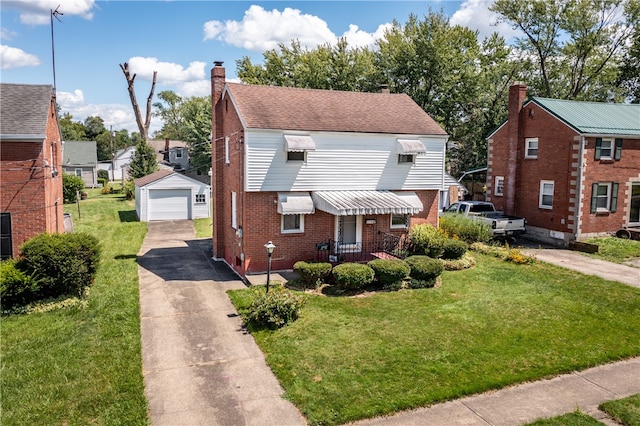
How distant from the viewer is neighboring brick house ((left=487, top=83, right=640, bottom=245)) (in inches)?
985

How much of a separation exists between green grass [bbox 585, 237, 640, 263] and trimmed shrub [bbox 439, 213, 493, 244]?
5.10 m

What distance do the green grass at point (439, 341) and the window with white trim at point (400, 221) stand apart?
397 centimetres

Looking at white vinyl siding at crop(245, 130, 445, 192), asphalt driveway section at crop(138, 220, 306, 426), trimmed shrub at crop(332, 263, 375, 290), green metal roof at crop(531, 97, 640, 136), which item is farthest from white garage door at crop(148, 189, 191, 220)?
green metal roof at crop(531, 97, 640, 136)

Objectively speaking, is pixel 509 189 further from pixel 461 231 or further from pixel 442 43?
pixel 442 43

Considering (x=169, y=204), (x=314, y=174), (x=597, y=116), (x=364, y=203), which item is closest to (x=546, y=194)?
(x=597, y=116)

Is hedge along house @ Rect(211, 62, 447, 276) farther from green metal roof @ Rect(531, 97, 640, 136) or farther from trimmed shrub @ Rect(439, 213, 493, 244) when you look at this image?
green metal roof @ Rect(531, 97, 640, 136)

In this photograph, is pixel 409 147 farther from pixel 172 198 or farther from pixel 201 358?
pixel 172 198

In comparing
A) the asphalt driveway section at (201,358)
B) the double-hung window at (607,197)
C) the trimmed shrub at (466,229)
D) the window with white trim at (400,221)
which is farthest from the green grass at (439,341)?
the double-hung window at (607,197)

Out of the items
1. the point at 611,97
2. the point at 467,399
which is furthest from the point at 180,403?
the point at 611,97

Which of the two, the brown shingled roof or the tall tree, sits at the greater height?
the tall tree

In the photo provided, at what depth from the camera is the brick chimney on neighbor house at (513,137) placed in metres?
28.4

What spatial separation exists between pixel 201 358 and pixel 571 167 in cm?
2211

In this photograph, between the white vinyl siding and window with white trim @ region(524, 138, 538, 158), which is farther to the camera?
window with white trim @ region(524, 138, 538, 158)

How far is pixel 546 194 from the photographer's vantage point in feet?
88.2
